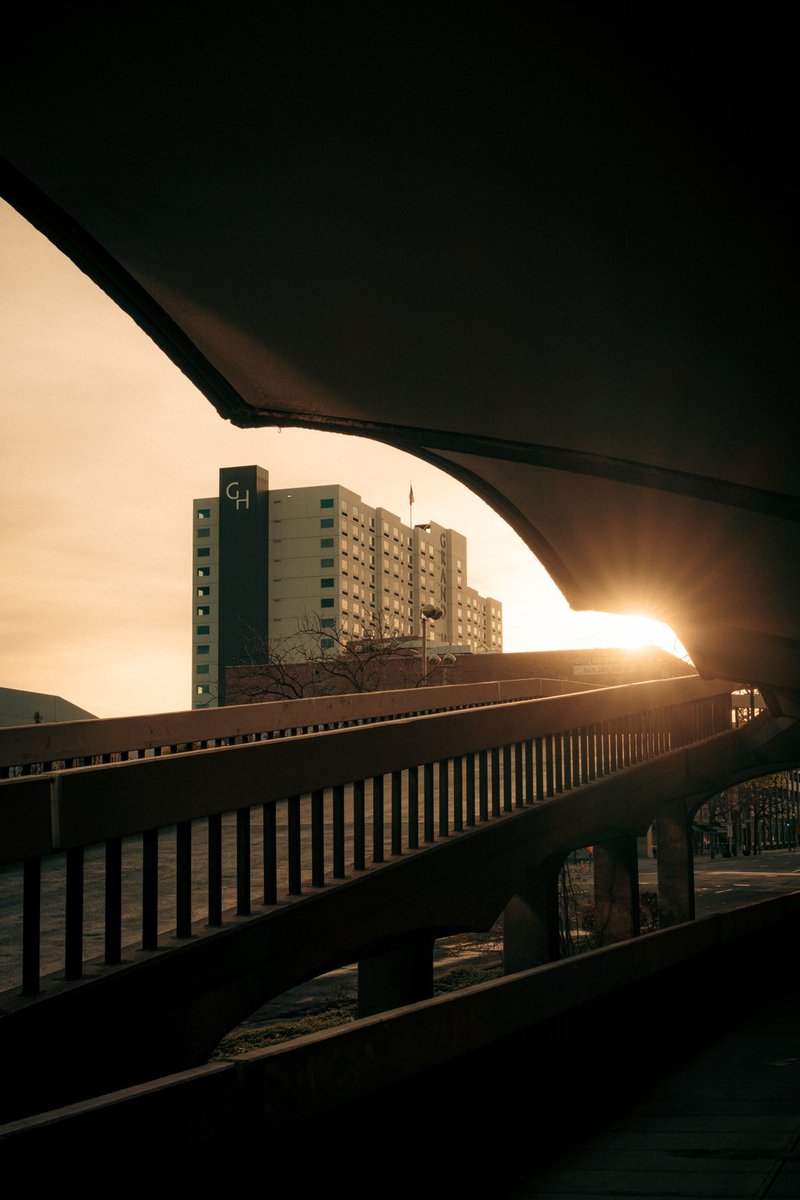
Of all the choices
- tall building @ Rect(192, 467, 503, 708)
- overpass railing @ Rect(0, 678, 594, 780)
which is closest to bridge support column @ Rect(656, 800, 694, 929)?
overpass railing @ Rect(0, 678, 594, 780)

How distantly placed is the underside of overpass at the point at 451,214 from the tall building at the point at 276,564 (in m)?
84.9

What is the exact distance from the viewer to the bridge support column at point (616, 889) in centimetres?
2086

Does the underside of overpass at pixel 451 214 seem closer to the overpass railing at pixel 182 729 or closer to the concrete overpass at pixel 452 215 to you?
the concrete overpass at pixel 452 215

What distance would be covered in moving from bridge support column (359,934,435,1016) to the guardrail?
1.48 metres

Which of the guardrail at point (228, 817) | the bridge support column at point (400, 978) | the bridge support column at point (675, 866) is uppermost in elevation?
the guardrail at point (228, 817)

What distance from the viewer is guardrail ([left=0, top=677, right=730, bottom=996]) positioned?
4.88 meters

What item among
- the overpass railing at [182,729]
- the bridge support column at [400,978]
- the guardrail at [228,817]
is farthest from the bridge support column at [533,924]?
the bridge support column at [400,978]

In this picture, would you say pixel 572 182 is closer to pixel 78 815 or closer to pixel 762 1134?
pixel 78 815

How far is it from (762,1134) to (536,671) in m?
54.2

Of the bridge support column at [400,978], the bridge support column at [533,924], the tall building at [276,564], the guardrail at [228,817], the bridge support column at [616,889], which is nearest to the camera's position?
the guardrail at [228,817]

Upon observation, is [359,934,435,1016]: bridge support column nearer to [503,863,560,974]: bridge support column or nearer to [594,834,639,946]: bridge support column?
[503,863,560,974]: bridge support column

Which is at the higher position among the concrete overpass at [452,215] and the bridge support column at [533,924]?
the concrete overpass at [452,215]

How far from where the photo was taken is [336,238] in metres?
5.45

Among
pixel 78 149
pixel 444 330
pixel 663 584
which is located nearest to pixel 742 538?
pixel 663 584
